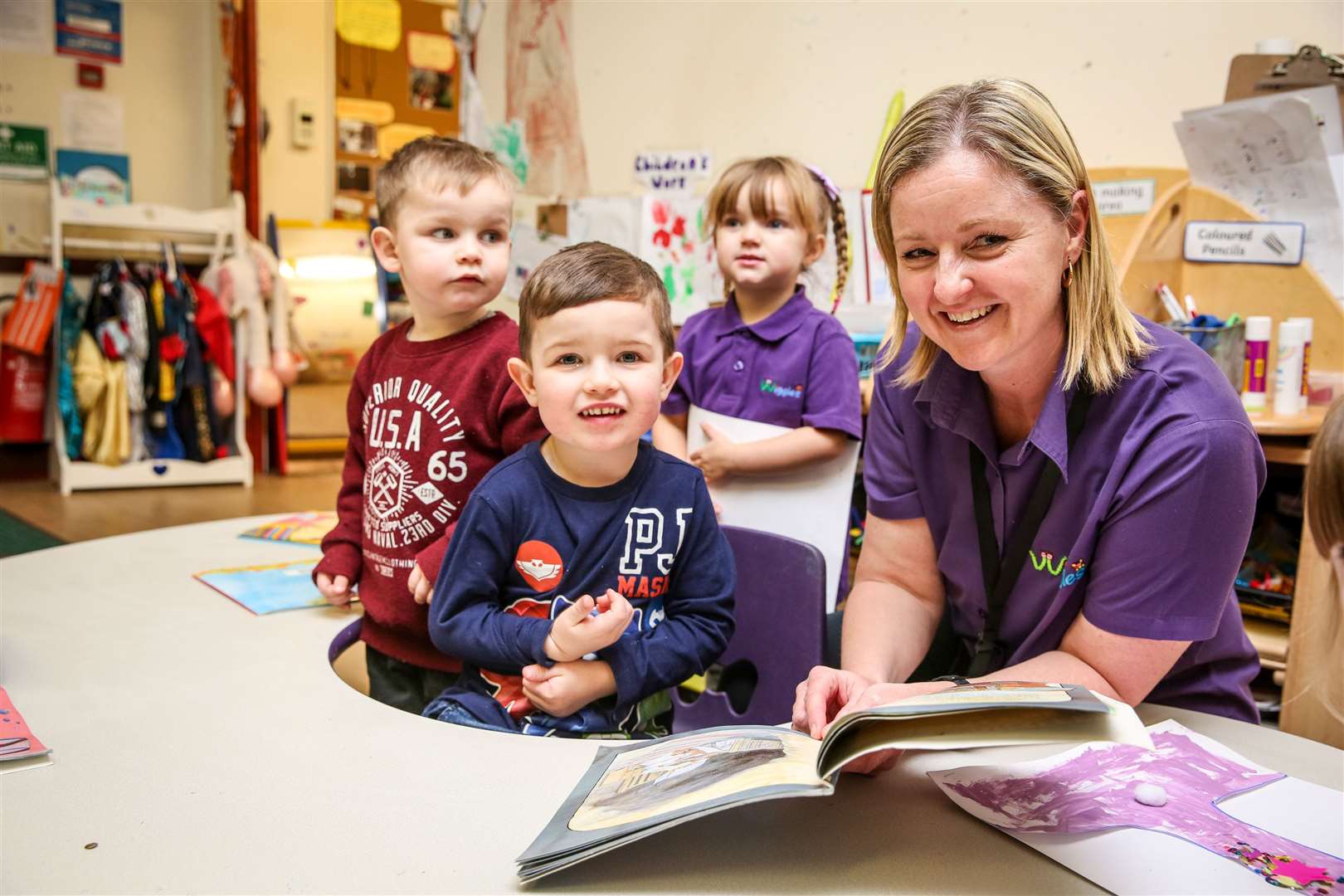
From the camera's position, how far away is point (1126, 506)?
951 millimetres

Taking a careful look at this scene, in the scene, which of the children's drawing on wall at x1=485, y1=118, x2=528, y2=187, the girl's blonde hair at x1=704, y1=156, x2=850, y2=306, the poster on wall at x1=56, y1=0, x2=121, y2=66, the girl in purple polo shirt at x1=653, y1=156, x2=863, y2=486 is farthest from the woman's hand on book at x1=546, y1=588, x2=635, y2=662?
the poster on wall at x1=56, y1=0, x2=121, y2=66

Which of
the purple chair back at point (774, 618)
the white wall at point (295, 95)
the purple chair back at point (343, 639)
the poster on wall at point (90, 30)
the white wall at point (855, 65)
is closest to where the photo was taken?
the purple chair back at point (343, 639)

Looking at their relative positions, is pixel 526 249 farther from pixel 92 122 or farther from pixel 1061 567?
pixel 92 122

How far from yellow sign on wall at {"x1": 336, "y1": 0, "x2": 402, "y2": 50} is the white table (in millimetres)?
5633

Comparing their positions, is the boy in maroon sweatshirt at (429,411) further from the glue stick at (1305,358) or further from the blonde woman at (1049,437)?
the glue stick at (1305,358)

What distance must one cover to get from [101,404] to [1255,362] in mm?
4826

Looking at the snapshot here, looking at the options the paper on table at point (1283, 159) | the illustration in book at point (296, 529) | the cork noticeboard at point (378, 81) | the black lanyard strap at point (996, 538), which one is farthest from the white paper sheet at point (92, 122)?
the black lanyard strap at point (996, 538)

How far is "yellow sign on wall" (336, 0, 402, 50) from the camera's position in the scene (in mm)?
5887

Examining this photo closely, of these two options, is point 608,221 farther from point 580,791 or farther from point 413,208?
point 580,791

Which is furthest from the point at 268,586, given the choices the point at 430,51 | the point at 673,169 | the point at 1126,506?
the point at 430,51

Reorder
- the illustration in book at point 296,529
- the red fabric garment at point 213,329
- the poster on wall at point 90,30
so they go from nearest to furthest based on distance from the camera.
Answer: the illustration in book at point 296,529
the red fabric garment at point 213,329
the poster on wall at point 90,30

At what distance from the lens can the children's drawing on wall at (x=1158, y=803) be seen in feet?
2.28

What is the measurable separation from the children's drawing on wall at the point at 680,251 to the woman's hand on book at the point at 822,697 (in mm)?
1917

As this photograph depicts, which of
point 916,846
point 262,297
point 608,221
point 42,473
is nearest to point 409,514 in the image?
point 916,846
